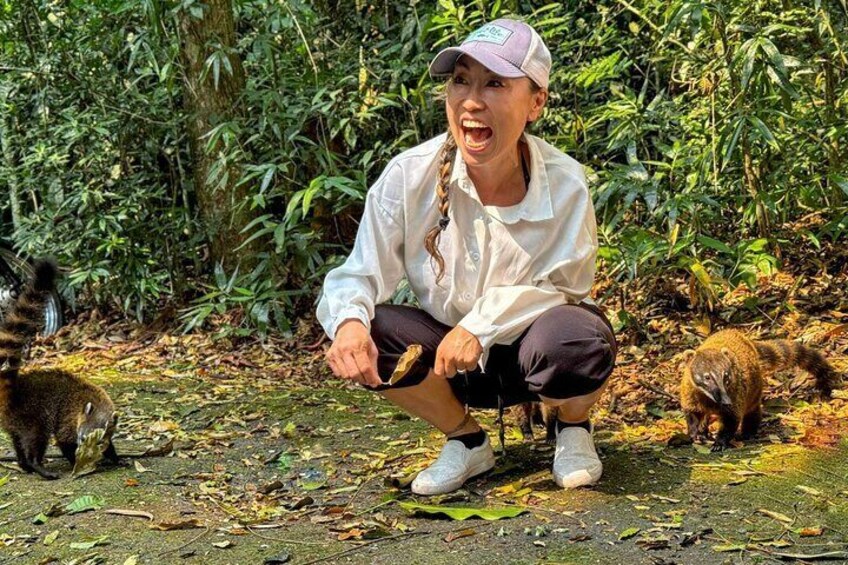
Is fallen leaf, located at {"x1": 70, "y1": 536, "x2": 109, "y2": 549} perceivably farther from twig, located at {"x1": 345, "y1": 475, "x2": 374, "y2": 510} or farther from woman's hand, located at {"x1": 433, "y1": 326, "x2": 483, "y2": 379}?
Answer: woman's hand, located at {"x1": 433, "y1": 326, "x2": 483, "y2": 379}

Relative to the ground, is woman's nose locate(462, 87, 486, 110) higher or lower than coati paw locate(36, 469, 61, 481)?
higher

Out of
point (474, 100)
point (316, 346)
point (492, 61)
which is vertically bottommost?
point (316, 346)

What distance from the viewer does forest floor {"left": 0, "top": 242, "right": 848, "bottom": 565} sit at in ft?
9.16

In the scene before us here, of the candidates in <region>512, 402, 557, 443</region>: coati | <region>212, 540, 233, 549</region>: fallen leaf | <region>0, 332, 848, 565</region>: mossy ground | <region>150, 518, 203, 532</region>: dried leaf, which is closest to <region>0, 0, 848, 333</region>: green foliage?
<region>512, 402, 557, 443</region>: coati

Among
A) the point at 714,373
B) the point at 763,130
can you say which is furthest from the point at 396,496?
the point at 763,130

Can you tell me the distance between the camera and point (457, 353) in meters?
2.98

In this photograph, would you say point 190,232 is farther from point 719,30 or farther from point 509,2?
point 719,30

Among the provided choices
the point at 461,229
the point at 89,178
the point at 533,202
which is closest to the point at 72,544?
the point at 461,229

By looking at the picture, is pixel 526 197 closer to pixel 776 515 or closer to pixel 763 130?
pixel 776 515

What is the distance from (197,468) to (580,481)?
1.54 metres

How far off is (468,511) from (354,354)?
0.60 metres

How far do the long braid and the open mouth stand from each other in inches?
5.3

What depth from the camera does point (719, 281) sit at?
4906 mm

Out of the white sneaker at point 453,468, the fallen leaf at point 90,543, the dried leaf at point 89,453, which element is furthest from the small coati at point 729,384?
the dried leaf at point 89,453
